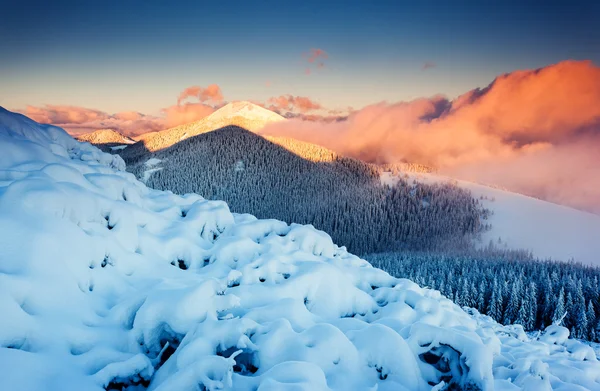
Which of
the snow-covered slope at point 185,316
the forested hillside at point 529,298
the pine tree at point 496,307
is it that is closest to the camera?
the snow-covered slope at point 185,316

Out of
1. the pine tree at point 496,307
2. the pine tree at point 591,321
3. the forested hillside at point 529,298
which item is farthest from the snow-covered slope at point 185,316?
the pine tree at point 591,321

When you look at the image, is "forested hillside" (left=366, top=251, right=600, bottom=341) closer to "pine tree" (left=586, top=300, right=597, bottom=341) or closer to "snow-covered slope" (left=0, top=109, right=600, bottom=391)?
"pine tree" (left=586, top=300, right=597, bottom=341)

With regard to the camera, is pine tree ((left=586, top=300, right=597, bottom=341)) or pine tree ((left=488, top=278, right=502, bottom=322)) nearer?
pine tree ((left=586, top=300, right=597, bottom=341))

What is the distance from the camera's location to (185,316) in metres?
7.27

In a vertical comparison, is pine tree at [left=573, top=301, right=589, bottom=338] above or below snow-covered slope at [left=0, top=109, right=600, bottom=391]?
below

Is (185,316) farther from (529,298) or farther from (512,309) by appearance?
(529,298)

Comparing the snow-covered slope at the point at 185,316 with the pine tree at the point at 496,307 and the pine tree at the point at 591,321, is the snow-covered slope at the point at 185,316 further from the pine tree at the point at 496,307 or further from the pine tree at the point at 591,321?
the pine tree at the point at 591,321

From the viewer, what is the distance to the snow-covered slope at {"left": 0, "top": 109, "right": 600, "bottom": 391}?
233 inches

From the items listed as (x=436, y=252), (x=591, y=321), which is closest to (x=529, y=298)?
(x=591, y=321)

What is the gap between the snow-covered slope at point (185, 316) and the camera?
5.93 meters

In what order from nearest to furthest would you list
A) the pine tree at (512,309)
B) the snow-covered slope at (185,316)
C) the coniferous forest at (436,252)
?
the snow-covered slope at (185,316)
the pine tree at (512,309)
the coniferous forest at (436,252)

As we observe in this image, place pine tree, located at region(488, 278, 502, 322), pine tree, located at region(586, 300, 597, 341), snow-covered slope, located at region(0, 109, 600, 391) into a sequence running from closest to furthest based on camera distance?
snow-covered slope, located at region(0, 109, 600, 391) → pine tree, located at region(586, 300, 597, 341) → pine tree, located at region(488, 278, 502, 322)

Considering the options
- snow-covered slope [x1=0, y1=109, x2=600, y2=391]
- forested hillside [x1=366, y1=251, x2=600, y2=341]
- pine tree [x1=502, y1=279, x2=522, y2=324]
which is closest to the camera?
snow-covered slope [x1=0, y1=109, x2=600, y2=391]

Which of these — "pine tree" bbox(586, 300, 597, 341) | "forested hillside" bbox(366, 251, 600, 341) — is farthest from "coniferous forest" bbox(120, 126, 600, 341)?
"forested hillside" bbox(366, 251, 600, 341)
